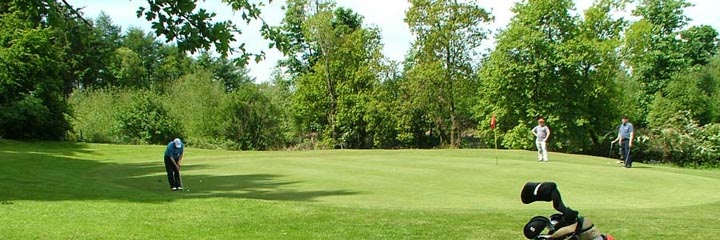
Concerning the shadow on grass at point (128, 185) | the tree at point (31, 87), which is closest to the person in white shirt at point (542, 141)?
the shadow on grass at point (128, 185)

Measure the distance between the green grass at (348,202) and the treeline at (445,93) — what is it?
25.1 meters

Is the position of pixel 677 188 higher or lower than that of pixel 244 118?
lower

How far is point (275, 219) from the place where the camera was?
1006cm

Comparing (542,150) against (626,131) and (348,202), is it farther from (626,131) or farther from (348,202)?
(348,202)

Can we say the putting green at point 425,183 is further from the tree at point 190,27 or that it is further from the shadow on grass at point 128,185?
the tree at point 190,27

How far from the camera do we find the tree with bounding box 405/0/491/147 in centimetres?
4950

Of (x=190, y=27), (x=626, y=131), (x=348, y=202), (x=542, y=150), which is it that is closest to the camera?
(x=190, y=27)

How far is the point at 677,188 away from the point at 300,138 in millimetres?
45148

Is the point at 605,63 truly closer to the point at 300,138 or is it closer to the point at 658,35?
the point at 658,35

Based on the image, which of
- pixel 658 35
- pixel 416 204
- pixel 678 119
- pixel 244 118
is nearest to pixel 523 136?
pixel 678 119

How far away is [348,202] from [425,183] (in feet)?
13.8

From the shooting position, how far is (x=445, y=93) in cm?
5059

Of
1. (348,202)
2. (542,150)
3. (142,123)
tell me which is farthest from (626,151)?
(142,123)

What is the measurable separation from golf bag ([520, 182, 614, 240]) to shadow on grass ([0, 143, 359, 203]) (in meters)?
11.4
